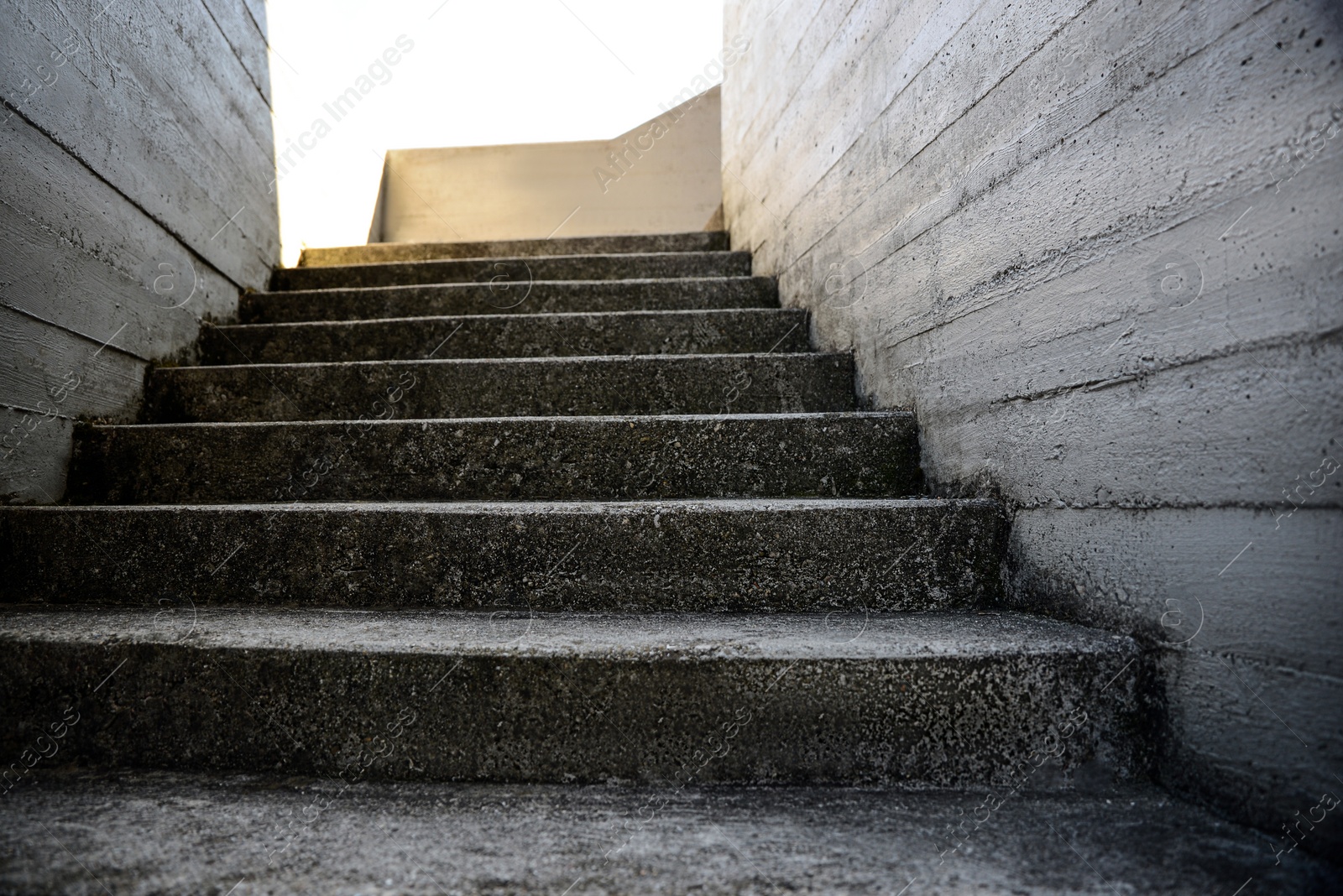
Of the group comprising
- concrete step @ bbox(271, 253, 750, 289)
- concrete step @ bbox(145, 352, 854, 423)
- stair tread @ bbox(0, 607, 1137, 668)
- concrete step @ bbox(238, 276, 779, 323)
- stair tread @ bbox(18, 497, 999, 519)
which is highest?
concrete step @ bbox(271, 253, 750, 289)

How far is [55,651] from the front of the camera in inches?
36.2

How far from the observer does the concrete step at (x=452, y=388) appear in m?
1.65

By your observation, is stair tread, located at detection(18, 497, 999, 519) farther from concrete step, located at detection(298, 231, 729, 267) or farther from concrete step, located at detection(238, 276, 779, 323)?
concrete step, located at detection(298, 231, 729, 267)

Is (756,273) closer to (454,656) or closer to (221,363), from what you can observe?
(221,363)

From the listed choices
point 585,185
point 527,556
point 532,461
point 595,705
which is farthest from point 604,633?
point 585,185

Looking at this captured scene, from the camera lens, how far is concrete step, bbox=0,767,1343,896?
660 mm

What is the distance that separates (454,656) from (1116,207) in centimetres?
114

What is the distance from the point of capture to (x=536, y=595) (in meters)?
1.14

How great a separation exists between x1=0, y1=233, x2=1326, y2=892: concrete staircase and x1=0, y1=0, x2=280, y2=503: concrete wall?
13 cm

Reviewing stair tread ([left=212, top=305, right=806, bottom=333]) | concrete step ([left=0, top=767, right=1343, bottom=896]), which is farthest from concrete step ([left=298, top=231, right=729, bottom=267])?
concrete step ([left=0, top=767, right=1343, bottom=896])

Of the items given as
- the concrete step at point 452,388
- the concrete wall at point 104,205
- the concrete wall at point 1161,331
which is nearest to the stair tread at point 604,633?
the concrete wall at point 1161,331

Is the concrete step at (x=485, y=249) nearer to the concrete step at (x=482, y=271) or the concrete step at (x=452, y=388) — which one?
the concrete step at (x=482, y=271)

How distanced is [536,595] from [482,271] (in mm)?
1650

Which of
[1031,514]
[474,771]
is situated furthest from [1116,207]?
[474,771]
